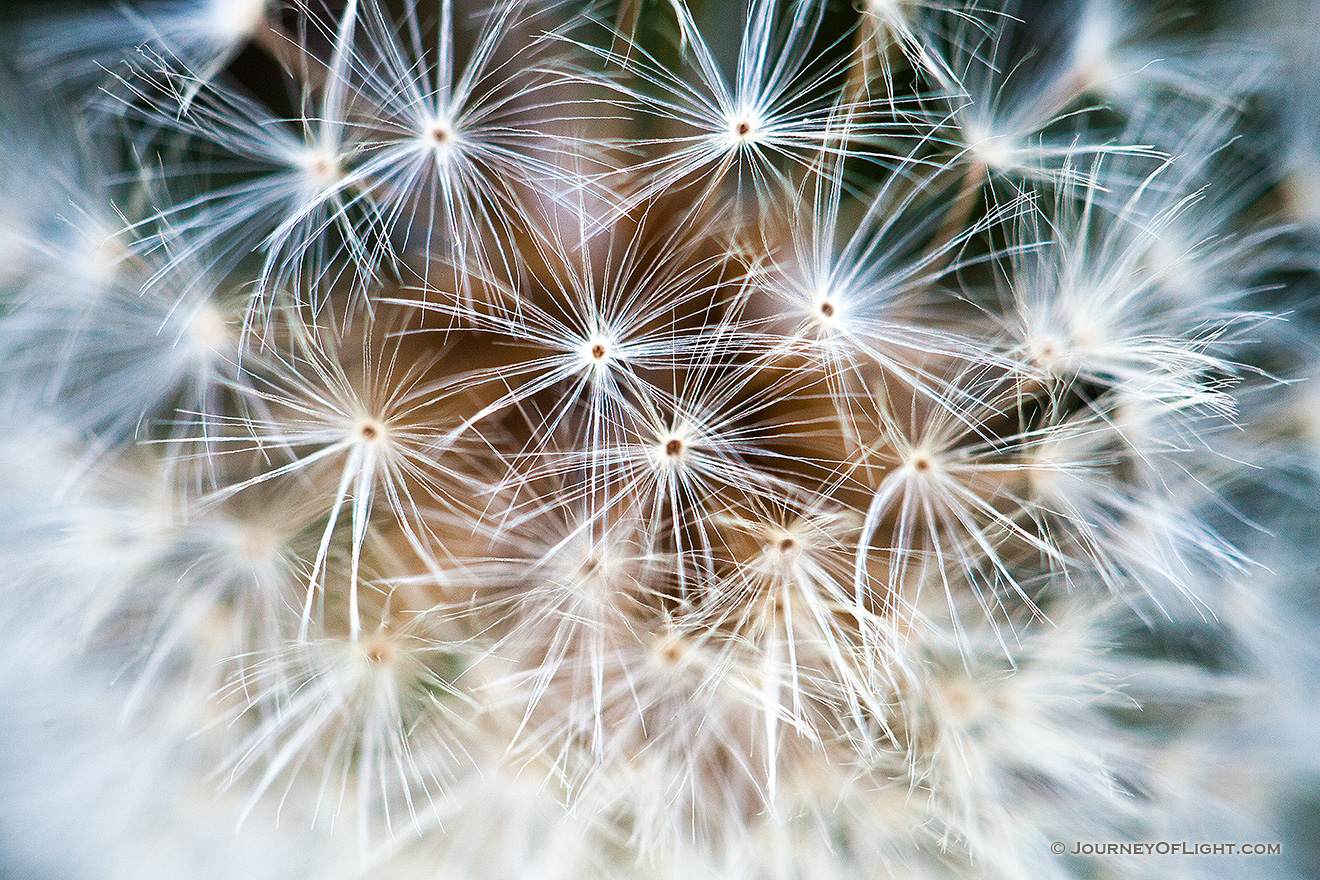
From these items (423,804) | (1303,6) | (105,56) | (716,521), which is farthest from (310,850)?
(1303,6)

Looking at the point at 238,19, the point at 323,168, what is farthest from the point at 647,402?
the point at 238,19

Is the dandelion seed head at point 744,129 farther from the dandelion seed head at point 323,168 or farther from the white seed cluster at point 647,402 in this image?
the dandelion seed head at point 323,168

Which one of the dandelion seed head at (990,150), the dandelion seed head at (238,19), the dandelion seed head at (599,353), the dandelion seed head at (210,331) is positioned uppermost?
the dandelion seed head at (238,19)

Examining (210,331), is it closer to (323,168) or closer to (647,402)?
(323,168)

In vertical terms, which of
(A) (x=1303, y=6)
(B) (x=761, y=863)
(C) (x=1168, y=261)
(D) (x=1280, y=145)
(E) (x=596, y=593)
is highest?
(A) (x=1303, y=6)

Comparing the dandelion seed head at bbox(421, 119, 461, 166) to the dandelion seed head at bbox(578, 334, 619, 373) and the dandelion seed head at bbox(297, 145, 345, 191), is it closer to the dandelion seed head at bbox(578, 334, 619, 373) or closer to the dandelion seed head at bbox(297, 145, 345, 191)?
the dandelion seed head at bbox(297, 145, 345, 191)

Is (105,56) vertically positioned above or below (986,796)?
above

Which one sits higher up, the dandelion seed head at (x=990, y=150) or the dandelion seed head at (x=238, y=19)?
the dandelion seed head at (x=238, y=19)

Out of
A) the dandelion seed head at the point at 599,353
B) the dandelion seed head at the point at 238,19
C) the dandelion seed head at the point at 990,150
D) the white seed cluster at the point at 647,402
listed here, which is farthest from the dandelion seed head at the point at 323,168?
the dandelion seed head at the point at 990,150

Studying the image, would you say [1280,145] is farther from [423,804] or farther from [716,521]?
[423,804]

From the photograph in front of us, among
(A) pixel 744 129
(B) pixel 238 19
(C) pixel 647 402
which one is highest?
(B) pixel 238 19

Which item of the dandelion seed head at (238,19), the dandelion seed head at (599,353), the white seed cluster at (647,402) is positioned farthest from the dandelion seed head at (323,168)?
the dandelion seed head at (599,353)
